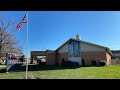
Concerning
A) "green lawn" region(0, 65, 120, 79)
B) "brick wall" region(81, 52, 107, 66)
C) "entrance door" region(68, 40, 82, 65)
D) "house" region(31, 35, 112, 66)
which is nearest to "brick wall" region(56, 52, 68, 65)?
"house" region(31, 35, 112, 66)

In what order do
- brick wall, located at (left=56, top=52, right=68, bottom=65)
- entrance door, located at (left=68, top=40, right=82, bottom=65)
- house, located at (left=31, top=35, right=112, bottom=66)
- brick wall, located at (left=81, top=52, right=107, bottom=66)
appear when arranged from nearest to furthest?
Answer: brick wall, located at (left=81, top=52, right=107, bottom=66) → house, located at (left=31, top=35, right=112, bottom=66) → entrance door, located at (left=68, top=40, right=82, bottom=65) → brick wall, located at (left=56, top=52, right=68, bottom=65)

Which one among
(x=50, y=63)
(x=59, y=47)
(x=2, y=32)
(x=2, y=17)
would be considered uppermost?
(x=2, y=17)

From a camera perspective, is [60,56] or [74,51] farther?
[60,56]

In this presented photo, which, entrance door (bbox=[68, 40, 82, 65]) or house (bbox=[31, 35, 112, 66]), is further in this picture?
entrance door (bbox=[68, 40, 82, 65])

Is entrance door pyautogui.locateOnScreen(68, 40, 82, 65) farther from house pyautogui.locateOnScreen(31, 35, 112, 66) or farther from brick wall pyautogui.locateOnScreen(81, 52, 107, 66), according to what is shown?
brick wall pyautogui.locateOnScreen(81, 52, 107, 66)

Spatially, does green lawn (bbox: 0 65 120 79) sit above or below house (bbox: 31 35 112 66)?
below

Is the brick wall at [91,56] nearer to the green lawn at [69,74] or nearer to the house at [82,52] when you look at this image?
the house at [82,52]

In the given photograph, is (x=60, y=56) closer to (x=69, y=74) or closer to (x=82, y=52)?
(x=82, y=52)

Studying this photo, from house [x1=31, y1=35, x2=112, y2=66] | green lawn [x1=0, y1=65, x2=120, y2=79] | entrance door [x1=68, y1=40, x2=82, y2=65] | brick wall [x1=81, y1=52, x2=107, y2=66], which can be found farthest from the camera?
entrance door [x1=68, y1=40, x2=82, y2=65]

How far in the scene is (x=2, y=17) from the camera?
32938mm

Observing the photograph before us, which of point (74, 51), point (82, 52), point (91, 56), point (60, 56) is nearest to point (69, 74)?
point (91, 56)
